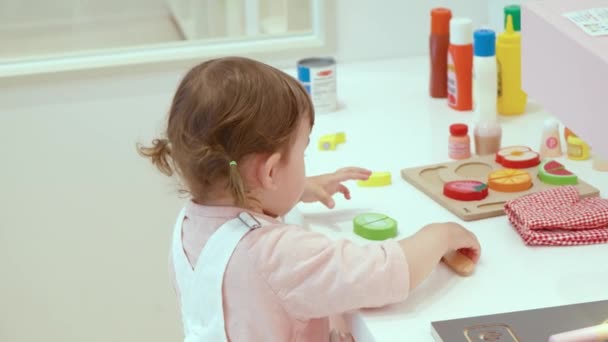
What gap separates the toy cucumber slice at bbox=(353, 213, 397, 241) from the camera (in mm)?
1125

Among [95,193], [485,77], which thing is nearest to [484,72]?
[485,77]

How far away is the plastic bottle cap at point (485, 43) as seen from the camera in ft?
4.90

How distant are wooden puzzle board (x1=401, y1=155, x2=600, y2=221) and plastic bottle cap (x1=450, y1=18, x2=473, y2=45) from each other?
0.30 metres

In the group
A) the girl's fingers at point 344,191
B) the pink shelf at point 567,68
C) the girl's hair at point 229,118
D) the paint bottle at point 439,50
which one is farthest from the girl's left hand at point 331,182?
the paint bottle at point 439,50

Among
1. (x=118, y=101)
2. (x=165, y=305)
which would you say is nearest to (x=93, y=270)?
(x=165, y=305)

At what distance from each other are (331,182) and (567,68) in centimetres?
45

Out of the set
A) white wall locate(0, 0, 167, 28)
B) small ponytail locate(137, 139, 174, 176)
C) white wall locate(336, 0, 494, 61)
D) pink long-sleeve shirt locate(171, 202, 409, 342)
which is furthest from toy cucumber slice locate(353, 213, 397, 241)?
white wall locate(0, 0, 167, 28)

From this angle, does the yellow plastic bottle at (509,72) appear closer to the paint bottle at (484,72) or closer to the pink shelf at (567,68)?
the paint bottle at (484,72)

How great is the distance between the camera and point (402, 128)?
1.54 meters

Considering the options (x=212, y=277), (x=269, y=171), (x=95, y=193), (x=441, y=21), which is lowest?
(x=95, y=193)

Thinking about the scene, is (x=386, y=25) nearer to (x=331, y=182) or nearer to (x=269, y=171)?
(x=331, y=182)

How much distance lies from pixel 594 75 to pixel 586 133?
59 millimetres

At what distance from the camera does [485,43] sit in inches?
59.1

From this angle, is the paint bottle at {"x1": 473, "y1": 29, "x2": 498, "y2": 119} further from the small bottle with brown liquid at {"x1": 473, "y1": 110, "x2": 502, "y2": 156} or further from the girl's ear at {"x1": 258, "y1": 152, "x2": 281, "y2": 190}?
the girl's ear at {"x1": 258, "y1": 152, "x2": 281, "y2": 190}
